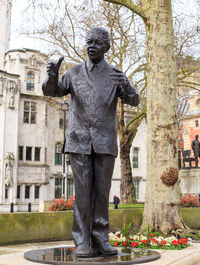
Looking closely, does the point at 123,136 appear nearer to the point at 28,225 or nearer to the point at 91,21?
the point at 91,21

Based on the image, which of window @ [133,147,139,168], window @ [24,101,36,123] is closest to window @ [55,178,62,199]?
window @ [24,101,36,123]

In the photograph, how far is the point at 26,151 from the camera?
36.5m

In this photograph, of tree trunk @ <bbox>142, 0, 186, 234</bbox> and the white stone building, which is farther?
the white stone building

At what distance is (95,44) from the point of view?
428 centimetres

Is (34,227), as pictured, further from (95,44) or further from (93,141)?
(95,44)

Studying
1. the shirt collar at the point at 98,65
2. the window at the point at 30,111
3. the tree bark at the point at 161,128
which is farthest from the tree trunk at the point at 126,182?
the window at the point at 30,111

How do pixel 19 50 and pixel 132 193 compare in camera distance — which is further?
pixel 19 50

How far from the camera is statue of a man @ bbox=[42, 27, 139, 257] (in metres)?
4.18

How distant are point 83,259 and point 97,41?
2422mm

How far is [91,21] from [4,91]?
728 inches

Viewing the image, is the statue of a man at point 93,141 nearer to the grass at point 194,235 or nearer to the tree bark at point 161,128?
the grass at point 194,235

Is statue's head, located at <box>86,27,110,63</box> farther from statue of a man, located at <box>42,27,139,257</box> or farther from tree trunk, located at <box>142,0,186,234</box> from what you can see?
tree trunk, located at <box>142,0,186,234</box>

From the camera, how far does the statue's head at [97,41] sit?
13.9 ft

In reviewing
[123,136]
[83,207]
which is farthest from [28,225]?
[123,136]
